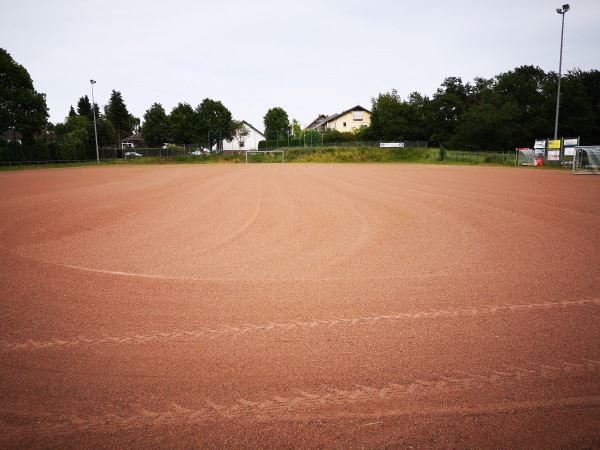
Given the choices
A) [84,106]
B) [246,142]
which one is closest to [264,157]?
[246,142]

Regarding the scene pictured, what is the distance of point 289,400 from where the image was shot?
275 centimetres

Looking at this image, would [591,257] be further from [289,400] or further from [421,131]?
[421,131]

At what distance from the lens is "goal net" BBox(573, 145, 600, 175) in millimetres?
26906

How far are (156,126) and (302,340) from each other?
3087 inches

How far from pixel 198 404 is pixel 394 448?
1356 mm

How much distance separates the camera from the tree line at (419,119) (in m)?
45.4

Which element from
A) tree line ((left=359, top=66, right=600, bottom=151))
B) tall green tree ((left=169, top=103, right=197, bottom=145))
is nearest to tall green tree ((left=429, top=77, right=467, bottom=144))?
tree line ((left=359, top=66, right=600, bottom=151))

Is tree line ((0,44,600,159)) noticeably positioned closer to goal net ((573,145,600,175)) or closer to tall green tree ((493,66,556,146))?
tall green tree ((493,66,556,146))

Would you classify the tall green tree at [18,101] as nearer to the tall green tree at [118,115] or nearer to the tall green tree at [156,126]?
the tall green tree at [156,126]

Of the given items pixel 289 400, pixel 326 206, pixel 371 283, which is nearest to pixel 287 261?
pixel 371 283

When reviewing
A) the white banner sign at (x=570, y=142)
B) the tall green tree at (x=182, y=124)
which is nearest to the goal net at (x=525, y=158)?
the white banner sign at (x=570, y=142)

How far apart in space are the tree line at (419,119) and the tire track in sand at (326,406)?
49.4m

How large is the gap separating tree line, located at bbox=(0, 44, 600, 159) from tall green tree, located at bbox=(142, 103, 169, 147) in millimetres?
182

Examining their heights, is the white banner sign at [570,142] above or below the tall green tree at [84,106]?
below
